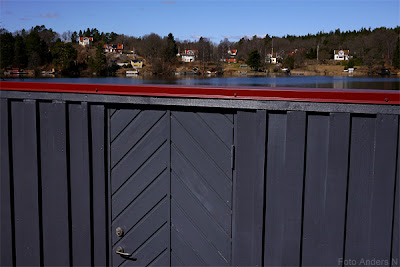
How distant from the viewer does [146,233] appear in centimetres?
393

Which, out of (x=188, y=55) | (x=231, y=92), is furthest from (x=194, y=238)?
(x=188, y=55)

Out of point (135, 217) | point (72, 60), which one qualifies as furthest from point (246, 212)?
point (72, 60)

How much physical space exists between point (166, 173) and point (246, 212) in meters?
0.84

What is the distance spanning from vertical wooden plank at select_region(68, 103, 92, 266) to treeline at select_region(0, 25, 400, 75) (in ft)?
258

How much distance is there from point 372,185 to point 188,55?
108473mm

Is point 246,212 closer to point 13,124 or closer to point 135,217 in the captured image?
point 135,217

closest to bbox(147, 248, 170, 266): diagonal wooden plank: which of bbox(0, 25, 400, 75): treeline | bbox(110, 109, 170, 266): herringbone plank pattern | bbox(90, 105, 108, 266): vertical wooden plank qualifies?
bbox(110, 109, 170, 266): herringbone plank pattern

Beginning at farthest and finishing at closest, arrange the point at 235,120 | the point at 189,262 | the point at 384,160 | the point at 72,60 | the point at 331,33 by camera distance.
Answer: the point at 331,33 < the point at 72,60 < the point at 189,262 < the point at 235,120 < the point at 384,160

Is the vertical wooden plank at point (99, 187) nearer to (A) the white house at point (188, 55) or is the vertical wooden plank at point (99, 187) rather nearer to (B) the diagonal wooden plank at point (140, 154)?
(B) the diagonal wooden plank at point (140, 154)

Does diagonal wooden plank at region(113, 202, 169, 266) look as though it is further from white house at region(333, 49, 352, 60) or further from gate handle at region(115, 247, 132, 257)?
white house at region(333, 49, 352, 60)

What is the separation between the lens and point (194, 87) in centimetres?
355

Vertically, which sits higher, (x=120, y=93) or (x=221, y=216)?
(x=120, y=93)

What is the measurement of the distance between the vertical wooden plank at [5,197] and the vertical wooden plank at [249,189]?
7.72 feet

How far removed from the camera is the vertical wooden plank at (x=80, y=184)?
12.9 feet
